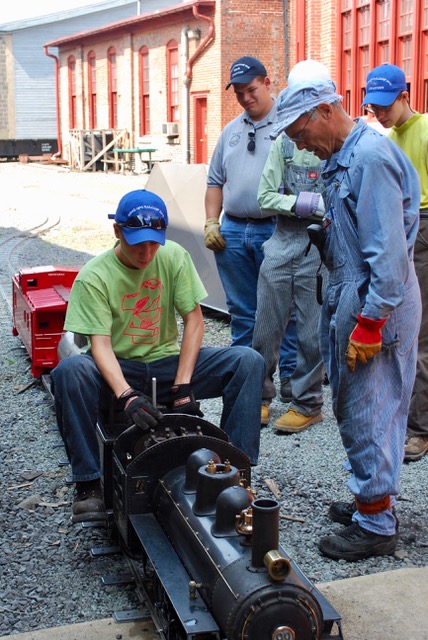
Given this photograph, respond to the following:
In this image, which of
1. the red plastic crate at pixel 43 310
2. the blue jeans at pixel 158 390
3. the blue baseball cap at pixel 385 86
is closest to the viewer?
the blue jeans at pixel 158 390

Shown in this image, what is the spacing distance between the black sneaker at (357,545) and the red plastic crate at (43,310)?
3.33 metres

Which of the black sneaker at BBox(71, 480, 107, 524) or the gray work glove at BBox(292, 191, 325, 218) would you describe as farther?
the gray work glove at BBox(292, 191, 325, 218)

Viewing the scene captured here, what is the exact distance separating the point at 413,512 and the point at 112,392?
64.0 inches

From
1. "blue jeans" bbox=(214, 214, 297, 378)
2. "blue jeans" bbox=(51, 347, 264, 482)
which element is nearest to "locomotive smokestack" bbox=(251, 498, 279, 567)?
"blue jeans" bbox=(51, 347, 264, 482)

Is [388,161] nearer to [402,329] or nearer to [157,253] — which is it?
[402,329]

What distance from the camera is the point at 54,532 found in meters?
4.38

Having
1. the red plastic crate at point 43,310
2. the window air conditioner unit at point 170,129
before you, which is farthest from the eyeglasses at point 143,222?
the window air conditioner unit at point 170,129

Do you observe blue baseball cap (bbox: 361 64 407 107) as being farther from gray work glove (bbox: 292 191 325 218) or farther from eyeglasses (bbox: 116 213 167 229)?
eyeglasses (bbox: 116 213 167 229)

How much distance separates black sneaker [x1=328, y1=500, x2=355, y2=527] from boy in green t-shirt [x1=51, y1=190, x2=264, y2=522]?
0.52 metres

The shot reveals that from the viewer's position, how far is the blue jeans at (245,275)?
6043 millimetres

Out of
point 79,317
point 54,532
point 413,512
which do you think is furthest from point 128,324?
point 413,512

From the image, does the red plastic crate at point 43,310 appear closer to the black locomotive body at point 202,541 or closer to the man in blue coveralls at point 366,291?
the black locomotive body at point 202,541

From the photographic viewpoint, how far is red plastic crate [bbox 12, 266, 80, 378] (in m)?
6.85

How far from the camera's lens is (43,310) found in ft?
22.3
